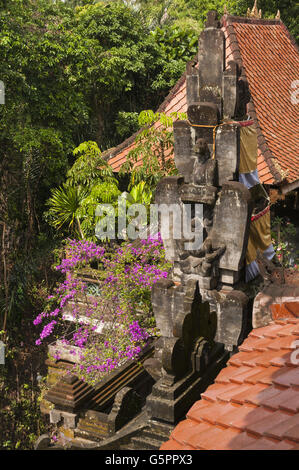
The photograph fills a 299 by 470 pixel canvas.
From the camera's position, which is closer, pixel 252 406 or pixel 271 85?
pixel 252 406

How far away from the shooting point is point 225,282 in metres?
7.98

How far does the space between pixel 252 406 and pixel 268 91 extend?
10.6 metres

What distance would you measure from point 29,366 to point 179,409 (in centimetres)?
863

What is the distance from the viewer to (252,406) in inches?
140

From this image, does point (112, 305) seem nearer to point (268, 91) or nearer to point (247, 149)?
point (247, 149)

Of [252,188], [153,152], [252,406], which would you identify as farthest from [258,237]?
[252,406]

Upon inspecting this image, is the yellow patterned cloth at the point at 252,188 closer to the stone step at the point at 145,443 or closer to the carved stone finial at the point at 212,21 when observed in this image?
the carved stone finial at the point at 212,21

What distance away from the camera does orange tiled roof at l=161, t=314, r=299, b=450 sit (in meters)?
3.13

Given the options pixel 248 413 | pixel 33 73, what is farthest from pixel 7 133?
pixel 248 413

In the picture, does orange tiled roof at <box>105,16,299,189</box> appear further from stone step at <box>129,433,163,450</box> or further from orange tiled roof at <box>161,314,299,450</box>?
stone step at <box>129,433,163,450</box>

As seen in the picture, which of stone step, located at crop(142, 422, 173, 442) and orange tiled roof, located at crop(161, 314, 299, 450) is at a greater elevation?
orange tiled roof, located at crop(161, 314, 299, 450)

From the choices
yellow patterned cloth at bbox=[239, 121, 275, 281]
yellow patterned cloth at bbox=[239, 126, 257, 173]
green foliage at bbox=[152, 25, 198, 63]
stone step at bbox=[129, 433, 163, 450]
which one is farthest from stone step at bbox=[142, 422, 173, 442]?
green foliage at bbox=[152, 25, 198, 63]

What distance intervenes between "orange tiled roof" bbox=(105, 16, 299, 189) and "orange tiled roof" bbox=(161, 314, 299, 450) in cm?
617

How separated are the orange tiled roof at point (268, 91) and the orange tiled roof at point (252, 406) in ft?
20.2
